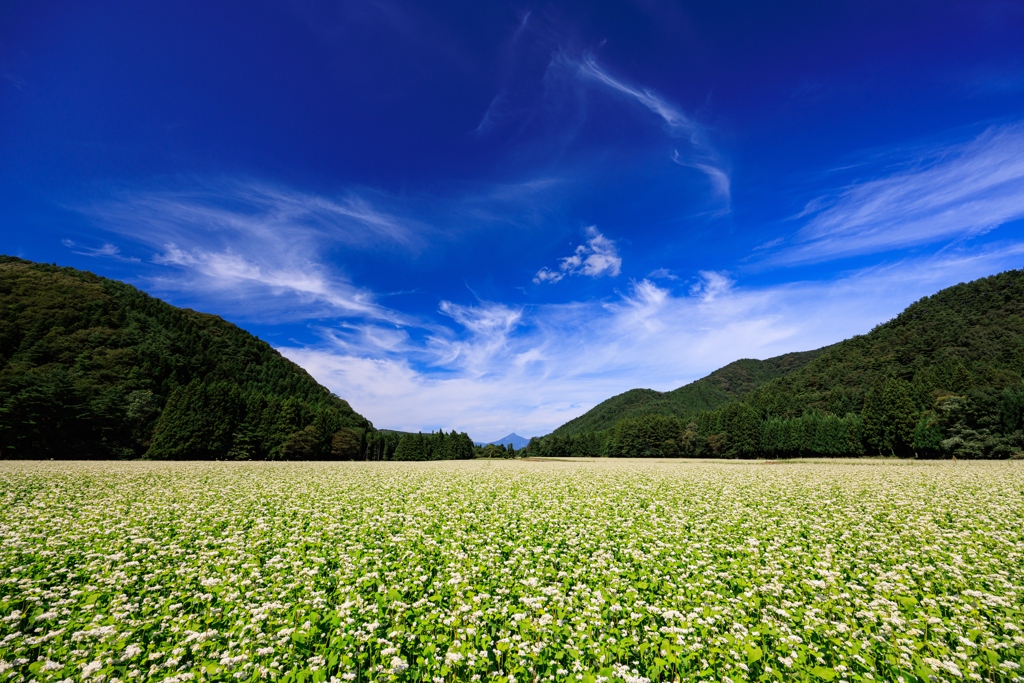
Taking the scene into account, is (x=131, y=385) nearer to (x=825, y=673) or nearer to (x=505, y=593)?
(x=505, y=593)

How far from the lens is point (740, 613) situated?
8.19m

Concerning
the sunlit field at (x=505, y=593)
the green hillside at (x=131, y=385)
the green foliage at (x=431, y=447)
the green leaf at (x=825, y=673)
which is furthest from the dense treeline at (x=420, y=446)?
the green leaf at (x=825, y=673)

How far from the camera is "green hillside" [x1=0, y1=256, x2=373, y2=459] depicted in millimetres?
63531

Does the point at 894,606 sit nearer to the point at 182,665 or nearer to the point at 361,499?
the point at 182,665

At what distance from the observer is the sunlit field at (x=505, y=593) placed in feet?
21.0

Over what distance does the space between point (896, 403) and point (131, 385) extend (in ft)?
575

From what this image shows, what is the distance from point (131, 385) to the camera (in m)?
100

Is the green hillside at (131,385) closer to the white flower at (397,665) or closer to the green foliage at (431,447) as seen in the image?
the green foliage at (431,447)

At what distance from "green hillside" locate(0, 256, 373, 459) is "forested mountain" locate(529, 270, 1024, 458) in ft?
321

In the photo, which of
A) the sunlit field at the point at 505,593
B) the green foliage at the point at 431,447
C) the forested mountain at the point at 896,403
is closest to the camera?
the sunlit field at the point at 505,593

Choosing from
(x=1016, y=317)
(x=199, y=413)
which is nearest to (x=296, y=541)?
(x=199, y=413)

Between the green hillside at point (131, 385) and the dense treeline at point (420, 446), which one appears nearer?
the green hillside at point (131, 385)

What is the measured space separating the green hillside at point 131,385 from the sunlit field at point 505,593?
6724 cm

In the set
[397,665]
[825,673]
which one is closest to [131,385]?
[397,665]
